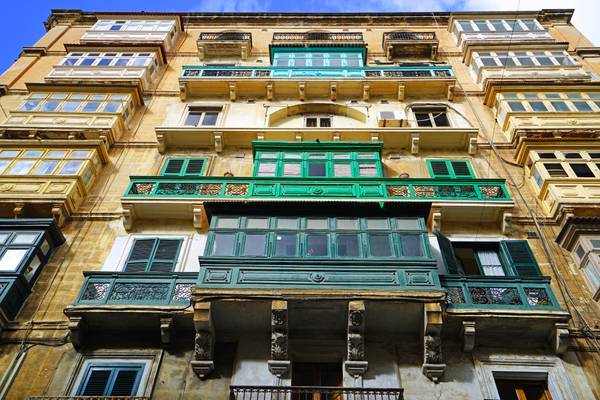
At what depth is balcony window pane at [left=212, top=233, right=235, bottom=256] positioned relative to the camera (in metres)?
13.3

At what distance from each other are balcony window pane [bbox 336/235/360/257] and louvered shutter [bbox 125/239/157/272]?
545 cm

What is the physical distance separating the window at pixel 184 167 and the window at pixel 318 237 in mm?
5126

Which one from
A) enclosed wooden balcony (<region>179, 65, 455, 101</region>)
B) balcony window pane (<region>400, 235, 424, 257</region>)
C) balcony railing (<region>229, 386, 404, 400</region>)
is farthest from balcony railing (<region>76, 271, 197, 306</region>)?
Answer: enclosed wooden balcony (<region>179, 65, 455, 101</region>)

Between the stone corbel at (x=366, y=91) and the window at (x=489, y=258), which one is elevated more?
the stone corbel at (x=366, y=91)

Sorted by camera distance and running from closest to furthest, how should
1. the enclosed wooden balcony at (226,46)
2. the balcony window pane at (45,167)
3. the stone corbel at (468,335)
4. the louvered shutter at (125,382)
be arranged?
the louvered shutter at (125,382), the stone corbel at (468,335), the balcony window pane at (45,167), the enclosed wooden balcony at (226,46)

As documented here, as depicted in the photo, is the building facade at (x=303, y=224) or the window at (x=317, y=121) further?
the window at (x=317, y=121)

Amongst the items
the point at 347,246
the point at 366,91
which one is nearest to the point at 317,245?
the point at 347,246

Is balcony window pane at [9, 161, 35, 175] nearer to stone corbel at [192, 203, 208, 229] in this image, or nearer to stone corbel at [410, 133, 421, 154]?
stone corbel at [192, 203, 208, 229]

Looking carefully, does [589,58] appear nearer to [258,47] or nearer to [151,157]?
[258,47]

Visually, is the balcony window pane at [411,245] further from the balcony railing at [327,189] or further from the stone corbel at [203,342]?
the stone corbel at [203,342]

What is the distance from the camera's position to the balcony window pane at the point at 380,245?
43.6 ft

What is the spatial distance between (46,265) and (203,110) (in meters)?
10.4

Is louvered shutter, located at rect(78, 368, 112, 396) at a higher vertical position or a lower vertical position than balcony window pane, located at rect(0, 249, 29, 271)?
lower

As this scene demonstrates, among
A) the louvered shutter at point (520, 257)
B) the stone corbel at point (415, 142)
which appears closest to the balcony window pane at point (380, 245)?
the louvered shutter at point (520, 257)
